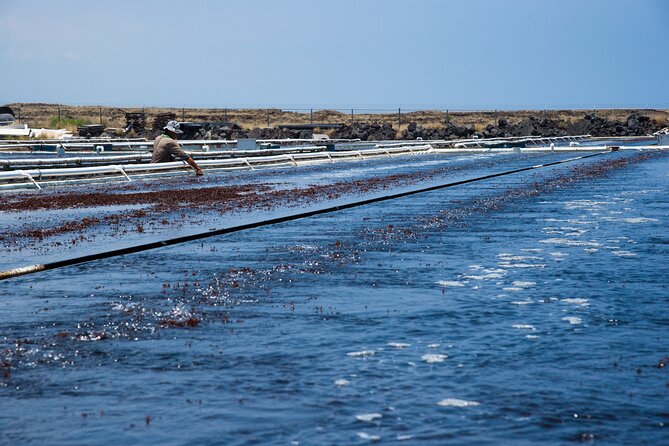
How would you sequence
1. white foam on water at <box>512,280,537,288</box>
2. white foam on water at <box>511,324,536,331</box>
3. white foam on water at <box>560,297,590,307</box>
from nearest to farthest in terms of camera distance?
white foam on water at <box>511,324,536,331</box>, white foam on water at <box>560,297,590,307</box>, white foam on water at <box>512,280,537,288</box>

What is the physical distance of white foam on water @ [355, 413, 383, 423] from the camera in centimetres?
580

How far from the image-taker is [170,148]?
3312cm

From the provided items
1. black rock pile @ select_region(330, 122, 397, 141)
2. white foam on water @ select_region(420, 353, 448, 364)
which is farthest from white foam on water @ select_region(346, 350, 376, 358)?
black rock pile @ select_region(330, 122, 397, 141)

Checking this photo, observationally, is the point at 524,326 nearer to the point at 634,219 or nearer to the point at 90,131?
the point at 634,219

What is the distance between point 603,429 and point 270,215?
14.2 metres

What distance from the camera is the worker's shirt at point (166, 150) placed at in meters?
32.6

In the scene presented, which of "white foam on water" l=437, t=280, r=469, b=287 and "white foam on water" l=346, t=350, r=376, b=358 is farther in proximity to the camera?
"white foam on water" l=437, t=280, r=469, b=287

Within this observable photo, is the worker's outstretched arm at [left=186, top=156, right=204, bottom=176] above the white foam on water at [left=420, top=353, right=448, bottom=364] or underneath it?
underneath

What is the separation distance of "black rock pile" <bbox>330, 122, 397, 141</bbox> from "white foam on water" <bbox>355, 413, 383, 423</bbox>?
8651 centimetres

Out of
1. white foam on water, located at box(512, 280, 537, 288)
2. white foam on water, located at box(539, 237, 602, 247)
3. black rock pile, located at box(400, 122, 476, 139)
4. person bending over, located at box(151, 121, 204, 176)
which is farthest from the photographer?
black rock pile, located at box(400, 122, 476, 139)

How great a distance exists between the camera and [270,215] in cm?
1956

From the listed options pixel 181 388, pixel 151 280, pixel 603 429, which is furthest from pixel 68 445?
pixel 151 280

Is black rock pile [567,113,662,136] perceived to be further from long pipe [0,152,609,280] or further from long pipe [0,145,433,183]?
long pipe [0,152,609,280]

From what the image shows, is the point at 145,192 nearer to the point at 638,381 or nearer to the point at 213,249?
the point at 213,249
